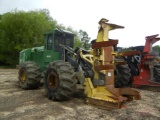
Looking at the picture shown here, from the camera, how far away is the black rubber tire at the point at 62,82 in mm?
6098

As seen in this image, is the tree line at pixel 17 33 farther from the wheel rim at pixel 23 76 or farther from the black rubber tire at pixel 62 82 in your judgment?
the black rubber tire at pixel 62 82

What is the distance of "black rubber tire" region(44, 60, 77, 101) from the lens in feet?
20.0

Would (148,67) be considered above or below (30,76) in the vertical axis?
above

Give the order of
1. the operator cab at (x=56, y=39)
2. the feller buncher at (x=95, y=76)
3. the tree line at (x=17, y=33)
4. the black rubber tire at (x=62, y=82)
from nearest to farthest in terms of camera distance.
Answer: the feller buncher at (x=95, y=76) < the black rubber tire at (x=62, y=82) < the operator cab at (x=56, y=39) < the tree line at (x=17, y=33)

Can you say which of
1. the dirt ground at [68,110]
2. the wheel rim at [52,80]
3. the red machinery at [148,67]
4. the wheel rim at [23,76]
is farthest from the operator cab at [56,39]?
the red machinery at [148,67]

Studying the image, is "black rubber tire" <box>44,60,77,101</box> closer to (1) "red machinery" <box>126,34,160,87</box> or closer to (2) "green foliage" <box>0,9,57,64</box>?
(1) "red machinery" <box>126,34,160,87</box>

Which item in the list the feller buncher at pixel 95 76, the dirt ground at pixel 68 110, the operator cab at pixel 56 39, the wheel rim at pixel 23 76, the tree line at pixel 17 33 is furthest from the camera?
the tree line at pixel 17 33

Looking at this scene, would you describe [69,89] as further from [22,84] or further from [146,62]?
[146,62]

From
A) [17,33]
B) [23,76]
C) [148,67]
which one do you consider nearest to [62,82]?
[23,76]

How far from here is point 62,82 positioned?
6.09 meters

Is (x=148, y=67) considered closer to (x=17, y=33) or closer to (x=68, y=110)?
(x=68, y=110)

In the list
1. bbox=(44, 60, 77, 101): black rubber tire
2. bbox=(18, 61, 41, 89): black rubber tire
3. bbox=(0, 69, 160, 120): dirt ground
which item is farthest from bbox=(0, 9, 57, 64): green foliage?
bbox=(0, 69, 160, 120): dirt ground

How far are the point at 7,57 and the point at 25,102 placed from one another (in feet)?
78.2

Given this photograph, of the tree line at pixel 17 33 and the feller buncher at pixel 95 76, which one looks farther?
the tree line at pixel 17 33
